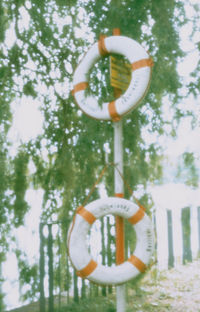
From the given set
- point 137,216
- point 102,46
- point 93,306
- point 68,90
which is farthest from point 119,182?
point 68,90

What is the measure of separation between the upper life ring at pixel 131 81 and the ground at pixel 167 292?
147 cm

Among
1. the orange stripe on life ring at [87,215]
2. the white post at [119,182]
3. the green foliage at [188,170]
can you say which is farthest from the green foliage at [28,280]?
the green foliage at [188,170]

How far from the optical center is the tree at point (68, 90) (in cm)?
301

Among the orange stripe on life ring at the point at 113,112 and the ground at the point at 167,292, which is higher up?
the orange stripe on life ring at the point at 113,112

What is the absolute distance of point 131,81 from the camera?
2195 millimetres

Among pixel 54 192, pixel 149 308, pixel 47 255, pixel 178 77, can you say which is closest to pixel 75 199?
pixel 54 192


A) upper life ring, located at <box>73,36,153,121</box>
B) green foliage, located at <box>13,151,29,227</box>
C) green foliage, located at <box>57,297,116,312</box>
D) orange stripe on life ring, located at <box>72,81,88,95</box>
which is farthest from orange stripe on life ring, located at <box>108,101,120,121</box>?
green foliage, located at <box>57,297,116,312</box>

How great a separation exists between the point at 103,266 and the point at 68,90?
5.21ft

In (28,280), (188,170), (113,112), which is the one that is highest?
(113,112)

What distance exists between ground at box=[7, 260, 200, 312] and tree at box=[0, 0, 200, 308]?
796 mm

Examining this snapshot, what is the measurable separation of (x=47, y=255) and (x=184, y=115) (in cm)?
146

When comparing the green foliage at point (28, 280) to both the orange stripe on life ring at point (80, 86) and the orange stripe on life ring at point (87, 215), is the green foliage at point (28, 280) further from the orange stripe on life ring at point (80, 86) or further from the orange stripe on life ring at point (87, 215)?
the orange stripe on life ring at point (80, 86)

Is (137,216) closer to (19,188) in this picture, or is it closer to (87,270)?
(87,270)

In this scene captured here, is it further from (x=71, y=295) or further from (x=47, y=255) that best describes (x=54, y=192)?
(x=71, y=295)
